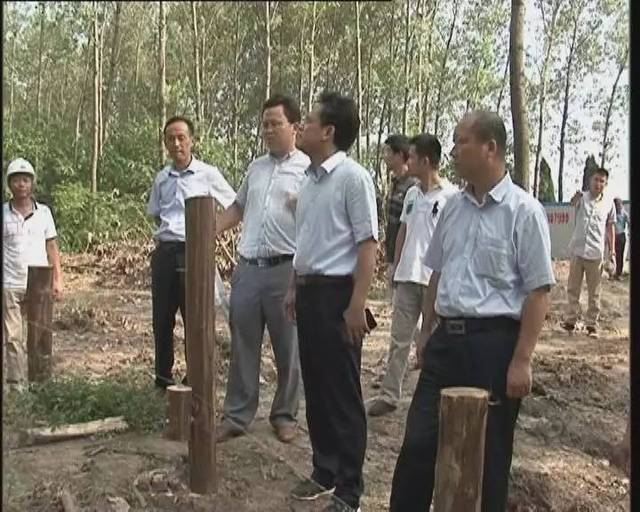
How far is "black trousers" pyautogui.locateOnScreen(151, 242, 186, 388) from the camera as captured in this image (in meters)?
4.21

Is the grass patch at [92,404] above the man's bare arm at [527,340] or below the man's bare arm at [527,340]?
below

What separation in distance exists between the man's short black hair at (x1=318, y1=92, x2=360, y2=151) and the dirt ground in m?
1.14

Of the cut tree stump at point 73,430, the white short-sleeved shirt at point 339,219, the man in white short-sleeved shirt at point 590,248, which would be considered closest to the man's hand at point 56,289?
the cut tree stump at point 73,430

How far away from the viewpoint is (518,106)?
165 inches

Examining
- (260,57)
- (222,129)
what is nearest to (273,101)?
(260,57)

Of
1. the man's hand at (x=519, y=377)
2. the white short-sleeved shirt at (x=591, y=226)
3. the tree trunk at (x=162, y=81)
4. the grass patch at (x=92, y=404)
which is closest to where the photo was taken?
the man's hand at (x=519, y=377)

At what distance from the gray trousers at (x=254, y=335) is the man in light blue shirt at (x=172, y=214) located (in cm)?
47

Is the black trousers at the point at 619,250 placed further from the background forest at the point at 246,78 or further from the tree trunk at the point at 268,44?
the tree trunk at the point at 268,44

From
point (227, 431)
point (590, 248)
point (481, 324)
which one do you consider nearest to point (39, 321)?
point (227, 431)

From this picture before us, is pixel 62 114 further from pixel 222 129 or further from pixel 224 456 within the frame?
pixel 224 456

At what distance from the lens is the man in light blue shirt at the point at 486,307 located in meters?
2.46

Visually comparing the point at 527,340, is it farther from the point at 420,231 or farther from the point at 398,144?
the point at 398,144

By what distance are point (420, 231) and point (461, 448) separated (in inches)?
82.5

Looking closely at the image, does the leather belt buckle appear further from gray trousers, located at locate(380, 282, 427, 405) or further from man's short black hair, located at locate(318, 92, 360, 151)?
gray trousers, located at locate(380, 282, 427, 405)
